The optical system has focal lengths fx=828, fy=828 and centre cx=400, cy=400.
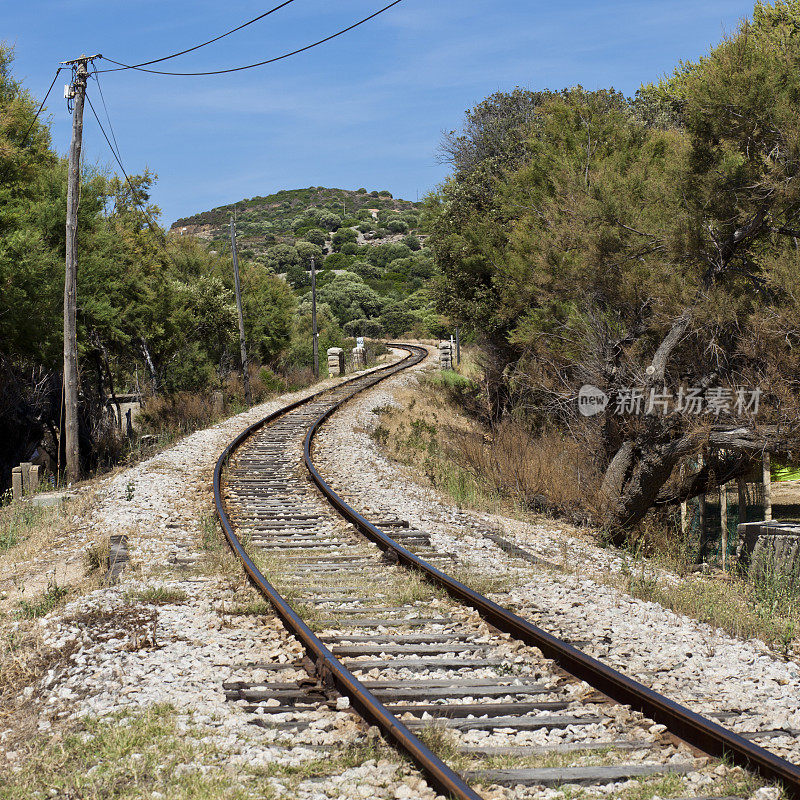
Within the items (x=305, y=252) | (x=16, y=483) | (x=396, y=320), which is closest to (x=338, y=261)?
(x=305, y=252)

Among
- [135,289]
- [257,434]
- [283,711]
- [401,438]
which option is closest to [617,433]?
[401,438]

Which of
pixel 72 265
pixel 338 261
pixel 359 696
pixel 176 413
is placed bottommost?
pixel 359 696

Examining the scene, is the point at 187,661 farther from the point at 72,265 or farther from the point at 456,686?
the point at 72,265

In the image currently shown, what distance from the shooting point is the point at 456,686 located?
17.9ft

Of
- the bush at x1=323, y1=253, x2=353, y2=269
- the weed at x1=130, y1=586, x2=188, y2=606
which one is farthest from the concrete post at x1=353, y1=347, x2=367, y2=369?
the bush at x1=323, y1=253, x2=353, y2=269

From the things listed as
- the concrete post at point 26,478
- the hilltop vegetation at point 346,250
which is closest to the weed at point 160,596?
the concrete post at point 26,478

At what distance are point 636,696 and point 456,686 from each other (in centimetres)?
115

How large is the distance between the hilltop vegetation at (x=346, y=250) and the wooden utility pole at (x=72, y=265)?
13.9 meters

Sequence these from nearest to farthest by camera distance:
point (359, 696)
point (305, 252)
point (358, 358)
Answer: point (359, 696)
point (358, 358)
point (305, 252)

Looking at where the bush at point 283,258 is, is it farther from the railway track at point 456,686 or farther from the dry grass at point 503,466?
the railway track at point 456,686

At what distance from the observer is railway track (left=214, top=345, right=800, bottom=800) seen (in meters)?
4.32

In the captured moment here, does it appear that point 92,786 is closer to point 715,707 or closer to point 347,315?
point 715,707

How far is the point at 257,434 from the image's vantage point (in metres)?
20.5

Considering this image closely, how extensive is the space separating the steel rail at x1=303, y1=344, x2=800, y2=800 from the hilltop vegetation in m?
21.7
